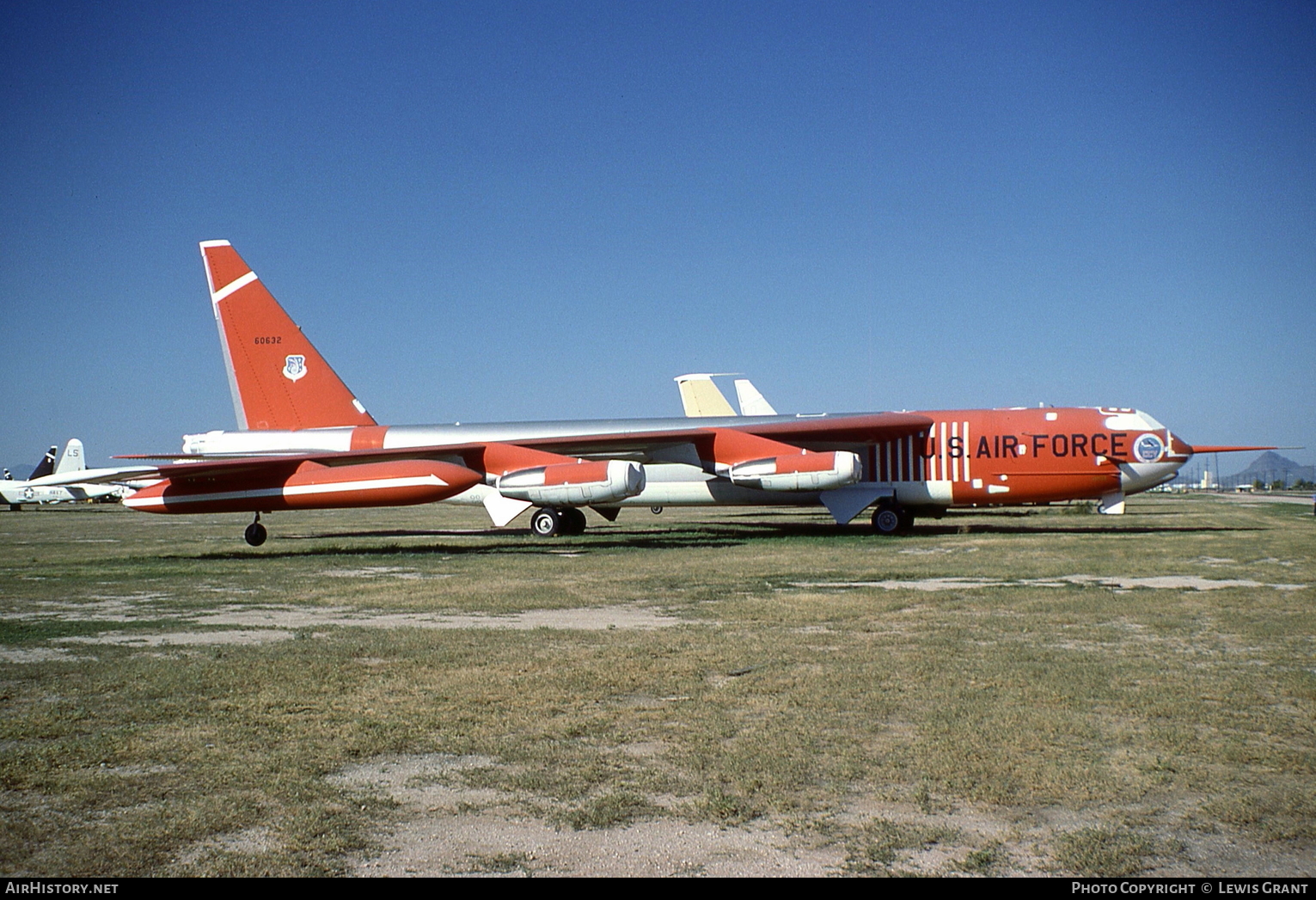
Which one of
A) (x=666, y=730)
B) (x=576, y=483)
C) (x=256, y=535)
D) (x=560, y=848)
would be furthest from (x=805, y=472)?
(x=560, y=848)

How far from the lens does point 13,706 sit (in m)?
5.66

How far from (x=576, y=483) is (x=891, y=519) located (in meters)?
7.11

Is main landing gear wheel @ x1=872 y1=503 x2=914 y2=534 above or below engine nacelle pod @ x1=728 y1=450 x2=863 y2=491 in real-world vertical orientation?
below

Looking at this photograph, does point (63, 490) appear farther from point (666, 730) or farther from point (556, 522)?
point (666, 730)

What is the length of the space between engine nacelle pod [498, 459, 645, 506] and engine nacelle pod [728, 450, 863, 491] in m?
2.94

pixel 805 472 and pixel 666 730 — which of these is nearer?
pixel 666 730

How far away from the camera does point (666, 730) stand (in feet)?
16.9

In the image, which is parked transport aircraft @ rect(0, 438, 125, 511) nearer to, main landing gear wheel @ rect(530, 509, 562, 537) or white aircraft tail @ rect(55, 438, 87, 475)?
white aircraft tail @ rect(55, 438, 87, 475)

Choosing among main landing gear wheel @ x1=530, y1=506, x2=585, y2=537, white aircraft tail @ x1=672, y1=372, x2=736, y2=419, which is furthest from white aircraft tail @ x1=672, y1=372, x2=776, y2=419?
main landing gear wheel @ x1=530, y1=506, x2=585, y2=537

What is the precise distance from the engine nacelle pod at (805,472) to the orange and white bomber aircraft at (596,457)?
0.10 ft

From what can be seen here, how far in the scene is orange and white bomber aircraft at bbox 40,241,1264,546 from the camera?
61.0 ft

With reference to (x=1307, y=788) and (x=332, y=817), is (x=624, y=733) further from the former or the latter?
(x=1307, y=788)

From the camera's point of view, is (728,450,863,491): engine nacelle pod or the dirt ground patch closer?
the dirt ground patch

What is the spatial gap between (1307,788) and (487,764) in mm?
3428
